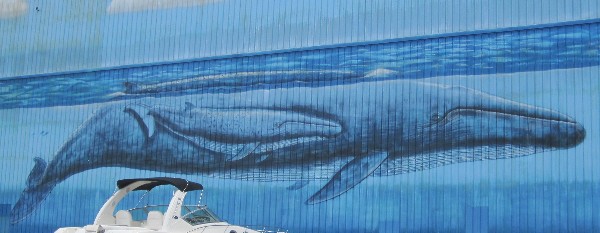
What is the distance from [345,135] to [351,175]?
1.16 m

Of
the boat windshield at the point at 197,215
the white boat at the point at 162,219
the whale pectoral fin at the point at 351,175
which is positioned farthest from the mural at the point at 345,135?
the boat windshield at the point at 197,215

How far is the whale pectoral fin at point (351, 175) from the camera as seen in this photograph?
914 inches

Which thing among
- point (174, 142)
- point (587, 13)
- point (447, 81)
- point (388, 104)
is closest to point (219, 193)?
point (174, 142)

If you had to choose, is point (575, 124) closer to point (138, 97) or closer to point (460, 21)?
point (460, 21)

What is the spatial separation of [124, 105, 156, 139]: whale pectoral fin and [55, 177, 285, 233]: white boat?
645 cm

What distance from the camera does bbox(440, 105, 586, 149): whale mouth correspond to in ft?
69.2

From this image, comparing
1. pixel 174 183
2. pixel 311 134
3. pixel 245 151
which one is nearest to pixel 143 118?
pixel 245 151

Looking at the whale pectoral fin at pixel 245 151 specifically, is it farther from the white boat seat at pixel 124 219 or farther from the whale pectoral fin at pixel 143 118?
the white boat seat at pixel 124 219

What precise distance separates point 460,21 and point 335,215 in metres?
6.38

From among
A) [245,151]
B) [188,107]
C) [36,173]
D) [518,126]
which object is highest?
[188,107]

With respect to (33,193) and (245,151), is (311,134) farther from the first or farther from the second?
(33,193)

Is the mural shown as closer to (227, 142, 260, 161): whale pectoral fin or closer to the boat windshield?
(227, 142, 260, 161): whale pectoral fin

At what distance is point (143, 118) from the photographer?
88.0 ft

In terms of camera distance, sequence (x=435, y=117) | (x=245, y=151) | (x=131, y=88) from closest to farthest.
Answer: (x=435, y=117) < (x=245, y=151) < (x=131, y=88)
